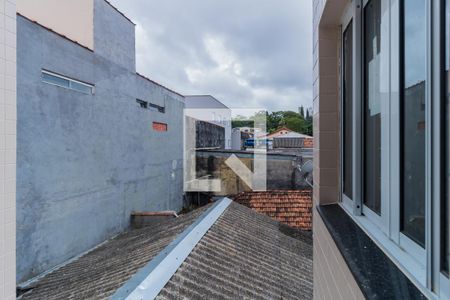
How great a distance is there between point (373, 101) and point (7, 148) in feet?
7.99

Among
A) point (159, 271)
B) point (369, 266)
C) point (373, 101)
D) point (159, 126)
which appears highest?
point (159, 126)

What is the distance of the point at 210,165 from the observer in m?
13.2

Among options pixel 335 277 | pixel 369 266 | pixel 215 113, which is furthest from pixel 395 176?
pixel 215 113

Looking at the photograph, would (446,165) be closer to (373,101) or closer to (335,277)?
(373,101)

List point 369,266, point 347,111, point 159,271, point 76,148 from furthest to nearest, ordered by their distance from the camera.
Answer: point 76,148, point 159,271, point 347,111, point 369,266

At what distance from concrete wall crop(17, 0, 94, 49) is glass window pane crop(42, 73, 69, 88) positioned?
1.36 metres

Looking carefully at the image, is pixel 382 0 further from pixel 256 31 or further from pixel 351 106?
pixel 256 31

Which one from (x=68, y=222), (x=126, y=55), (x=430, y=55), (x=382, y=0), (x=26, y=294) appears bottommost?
(x=26, y=294)

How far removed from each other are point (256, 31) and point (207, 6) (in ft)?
9.59

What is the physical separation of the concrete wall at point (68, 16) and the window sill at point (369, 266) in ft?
22.3

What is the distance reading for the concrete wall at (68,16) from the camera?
6168mm

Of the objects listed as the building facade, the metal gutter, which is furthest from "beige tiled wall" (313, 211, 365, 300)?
the metal gutter

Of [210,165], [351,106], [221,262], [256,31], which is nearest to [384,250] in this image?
[351,106]

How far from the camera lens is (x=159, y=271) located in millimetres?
2922
